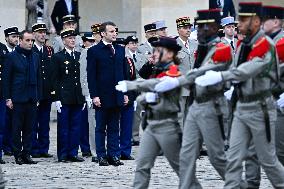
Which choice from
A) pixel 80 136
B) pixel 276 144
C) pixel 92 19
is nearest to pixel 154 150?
pixel 276 144

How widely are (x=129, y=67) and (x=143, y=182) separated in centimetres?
537

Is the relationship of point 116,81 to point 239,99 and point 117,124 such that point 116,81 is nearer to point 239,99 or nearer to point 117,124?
point 117,124

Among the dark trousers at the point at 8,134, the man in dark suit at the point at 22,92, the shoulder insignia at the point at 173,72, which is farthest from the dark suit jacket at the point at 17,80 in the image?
the shoulder insignia at the point at 173,72

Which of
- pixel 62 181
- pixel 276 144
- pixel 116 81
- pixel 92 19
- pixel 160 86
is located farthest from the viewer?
pixel 92 19

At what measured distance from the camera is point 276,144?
1184 cm

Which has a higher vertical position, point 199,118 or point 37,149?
point 199,118

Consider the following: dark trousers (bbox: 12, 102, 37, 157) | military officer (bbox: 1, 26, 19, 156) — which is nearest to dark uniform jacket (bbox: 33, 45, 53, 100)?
military officer (bbox: 1, 26, 19, 156)

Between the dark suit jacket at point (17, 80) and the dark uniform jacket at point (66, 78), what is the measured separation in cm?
52

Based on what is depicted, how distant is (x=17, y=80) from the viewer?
15758mm

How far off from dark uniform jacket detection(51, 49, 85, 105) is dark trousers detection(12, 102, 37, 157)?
561mm

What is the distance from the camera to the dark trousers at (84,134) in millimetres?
17156

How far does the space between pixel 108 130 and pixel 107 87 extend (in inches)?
24.9

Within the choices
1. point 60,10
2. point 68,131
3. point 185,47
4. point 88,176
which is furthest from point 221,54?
point 60,10

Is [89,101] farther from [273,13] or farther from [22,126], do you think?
[273,13]
